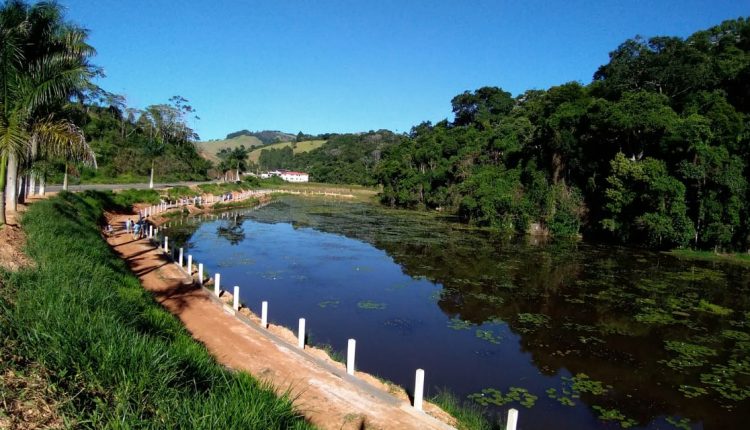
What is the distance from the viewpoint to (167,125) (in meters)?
74.2

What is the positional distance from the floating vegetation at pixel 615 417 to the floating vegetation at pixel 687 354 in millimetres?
3817

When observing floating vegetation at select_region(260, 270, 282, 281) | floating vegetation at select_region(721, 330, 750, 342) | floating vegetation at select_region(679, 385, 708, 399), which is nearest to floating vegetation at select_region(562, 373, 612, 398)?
floating vegetation at select_region(679, 385, 708, 399)

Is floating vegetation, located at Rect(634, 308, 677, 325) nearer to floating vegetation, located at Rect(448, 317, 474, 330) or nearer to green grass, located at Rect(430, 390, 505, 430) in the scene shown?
floating vegetation, located at Rect(448, 317, 474, 330)

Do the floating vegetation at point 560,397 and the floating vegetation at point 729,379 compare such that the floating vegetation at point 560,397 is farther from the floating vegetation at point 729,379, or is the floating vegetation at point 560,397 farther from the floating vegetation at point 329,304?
the floating vegetation at point 329,304

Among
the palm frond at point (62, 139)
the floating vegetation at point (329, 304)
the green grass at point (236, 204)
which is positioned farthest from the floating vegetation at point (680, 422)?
the green grass at point (236, 204)

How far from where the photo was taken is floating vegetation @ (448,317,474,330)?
15141mm

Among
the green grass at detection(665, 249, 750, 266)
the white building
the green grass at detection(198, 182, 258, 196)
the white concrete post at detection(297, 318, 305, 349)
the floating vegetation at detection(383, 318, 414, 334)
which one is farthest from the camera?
the white building

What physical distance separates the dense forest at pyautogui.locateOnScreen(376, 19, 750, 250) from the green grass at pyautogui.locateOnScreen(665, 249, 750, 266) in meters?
0.97

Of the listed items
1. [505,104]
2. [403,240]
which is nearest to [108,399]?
[403,240]

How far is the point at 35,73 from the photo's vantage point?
12.8m

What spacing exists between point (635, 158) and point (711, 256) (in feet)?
31.7

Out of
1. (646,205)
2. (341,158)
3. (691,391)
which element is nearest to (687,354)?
(691,391)

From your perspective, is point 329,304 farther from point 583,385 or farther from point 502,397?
point 583,385

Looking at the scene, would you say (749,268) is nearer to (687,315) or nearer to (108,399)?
(687,315)
